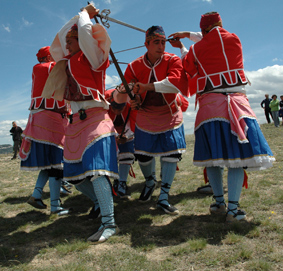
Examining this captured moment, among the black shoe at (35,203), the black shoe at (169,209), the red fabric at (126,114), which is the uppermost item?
the red fabric at (126,114)

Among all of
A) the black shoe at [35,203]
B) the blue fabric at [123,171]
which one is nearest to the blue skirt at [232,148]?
the blue fabric at [123,171]

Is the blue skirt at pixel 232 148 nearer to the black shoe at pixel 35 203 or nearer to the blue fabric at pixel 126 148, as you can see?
the blue fabric at pixel 126 148

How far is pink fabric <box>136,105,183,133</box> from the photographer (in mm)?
3501

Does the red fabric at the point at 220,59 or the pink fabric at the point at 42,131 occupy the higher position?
the red fabric at the point at 220,59

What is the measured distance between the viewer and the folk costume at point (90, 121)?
8.92 ft

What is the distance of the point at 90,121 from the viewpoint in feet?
9.38

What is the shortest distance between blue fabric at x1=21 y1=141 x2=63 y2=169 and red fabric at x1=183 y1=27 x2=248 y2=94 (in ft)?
6.71

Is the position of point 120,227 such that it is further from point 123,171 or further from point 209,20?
point 209,20

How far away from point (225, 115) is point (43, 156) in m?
2.32

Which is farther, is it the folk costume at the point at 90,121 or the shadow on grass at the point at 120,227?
the folk costume at the point at 90,121

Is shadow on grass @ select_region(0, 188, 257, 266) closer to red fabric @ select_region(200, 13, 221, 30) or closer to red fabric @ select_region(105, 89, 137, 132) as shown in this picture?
red fabric @ select_region(105, 89, 137, 132)

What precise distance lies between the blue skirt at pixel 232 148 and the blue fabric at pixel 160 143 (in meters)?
0.58

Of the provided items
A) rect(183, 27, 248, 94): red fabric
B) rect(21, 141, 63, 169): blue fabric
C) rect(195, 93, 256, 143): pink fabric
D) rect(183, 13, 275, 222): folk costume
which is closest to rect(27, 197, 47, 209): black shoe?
rect(21, 141, 63, 169): blue fabric

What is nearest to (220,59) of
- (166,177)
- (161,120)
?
(161,120)
